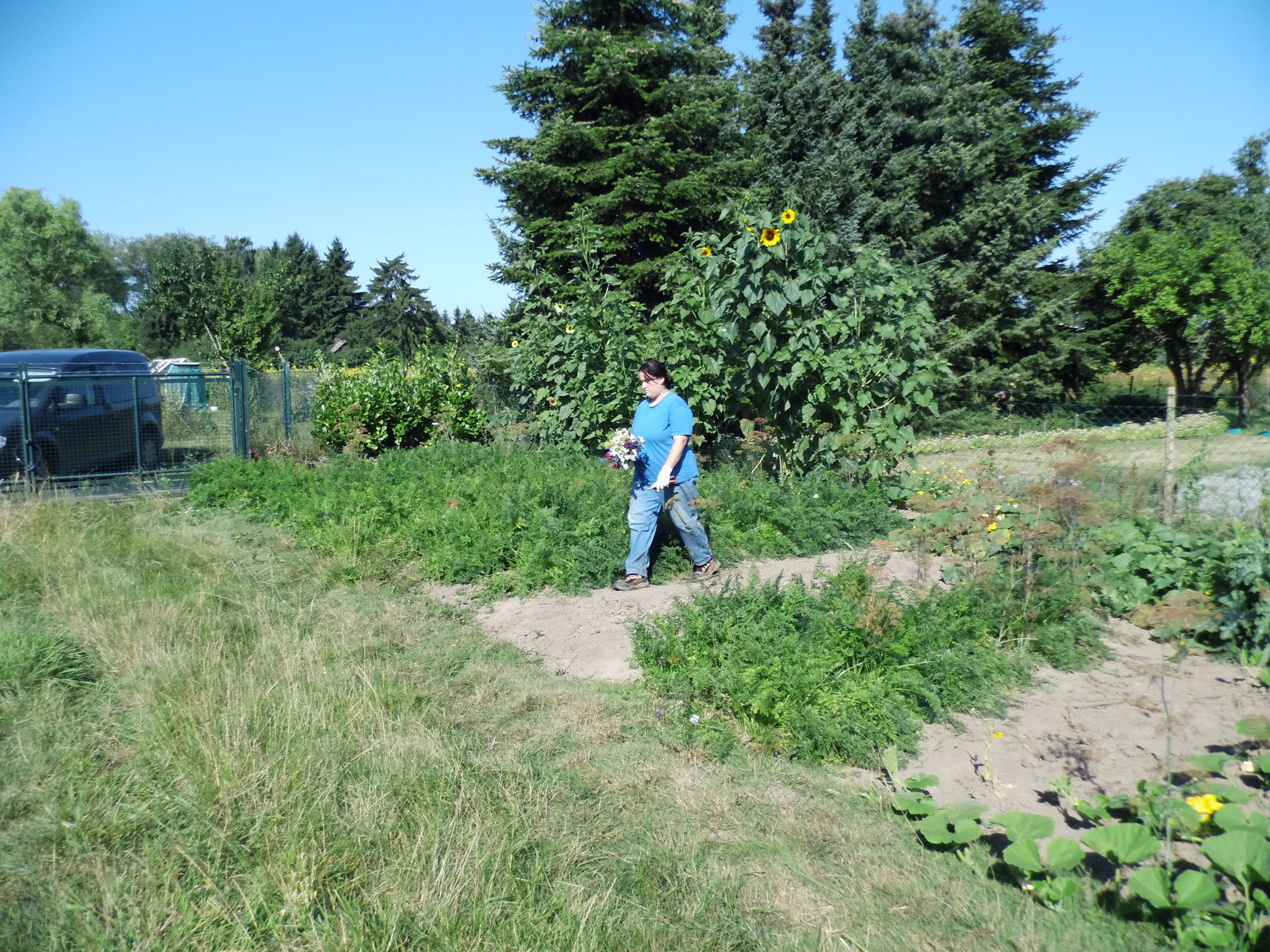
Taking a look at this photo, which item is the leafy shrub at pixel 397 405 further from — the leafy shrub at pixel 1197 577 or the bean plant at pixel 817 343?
the leafy shrub at pixel 1197 577

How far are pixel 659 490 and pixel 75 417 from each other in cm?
890

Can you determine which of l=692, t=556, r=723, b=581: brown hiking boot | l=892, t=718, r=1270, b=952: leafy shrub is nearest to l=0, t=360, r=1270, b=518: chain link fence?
l=692, t=556, r=723, b=581: brown hiking boot

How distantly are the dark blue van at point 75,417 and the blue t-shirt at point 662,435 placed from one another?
8349 millimetres

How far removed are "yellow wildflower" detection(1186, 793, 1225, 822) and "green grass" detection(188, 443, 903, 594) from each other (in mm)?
4084

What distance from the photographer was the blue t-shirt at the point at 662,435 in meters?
6.49

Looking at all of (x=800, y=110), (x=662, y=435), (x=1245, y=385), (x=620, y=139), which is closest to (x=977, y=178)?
(x=800, y=110)

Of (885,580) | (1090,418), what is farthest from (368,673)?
(1090,418)

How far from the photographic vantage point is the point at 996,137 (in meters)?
23.0

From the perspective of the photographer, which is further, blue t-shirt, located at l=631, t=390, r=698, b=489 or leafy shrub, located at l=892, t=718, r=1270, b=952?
blue t-shirt, located at l=631, t=390, r=698, b=489

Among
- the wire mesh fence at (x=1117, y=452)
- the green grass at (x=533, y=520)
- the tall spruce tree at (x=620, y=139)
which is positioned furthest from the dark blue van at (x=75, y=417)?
the wire mesh fence at (x=1117, y=452)

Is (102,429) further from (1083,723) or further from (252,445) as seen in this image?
(1083,723)

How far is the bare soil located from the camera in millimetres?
3602

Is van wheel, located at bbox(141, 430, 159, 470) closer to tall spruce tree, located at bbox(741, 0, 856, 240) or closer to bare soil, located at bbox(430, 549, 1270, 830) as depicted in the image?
bare soil, located at bbox(430, 549, 1270, 830)

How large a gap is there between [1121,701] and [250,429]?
1325 centimetres
